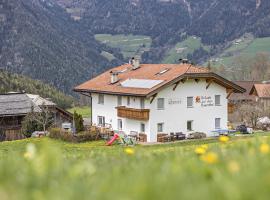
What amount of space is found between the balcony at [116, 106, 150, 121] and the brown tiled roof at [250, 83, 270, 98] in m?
49.0

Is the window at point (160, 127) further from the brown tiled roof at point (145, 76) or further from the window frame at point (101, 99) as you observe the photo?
the window frame at point (101, 99)

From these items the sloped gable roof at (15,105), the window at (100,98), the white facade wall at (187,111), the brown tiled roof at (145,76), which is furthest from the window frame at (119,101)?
the sloped gable roof at (15,105)

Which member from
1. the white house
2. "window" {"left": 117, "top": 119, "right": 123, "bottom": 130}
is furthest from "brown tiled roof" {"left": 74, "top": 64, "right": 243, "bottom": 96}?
"window" {"left": 117, "top": 119, "right": 123, "bottom": 130}

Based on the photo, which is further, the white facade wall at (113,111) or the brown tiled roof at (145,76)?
the white facade wall at (113,111)

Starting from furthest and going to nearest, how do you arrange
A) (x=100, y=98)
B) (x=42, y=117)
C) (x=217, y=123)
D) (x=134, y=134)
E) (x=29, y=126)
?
(x=100, y=98)
(x=29, y=126)
(x=42, y=117)
(x=217, y=123)
(x=134, y=134)

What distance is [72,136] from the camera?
165 ft

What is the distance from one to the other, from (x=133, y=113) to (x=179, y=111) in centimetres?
450

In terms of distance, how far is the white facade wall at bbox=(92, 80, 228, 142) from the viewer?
51938mm

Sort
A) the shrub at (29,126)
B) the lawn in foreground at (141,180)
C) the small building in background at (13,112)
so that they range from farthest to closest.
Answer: the small building in background at (13,112) < the shrub at (29,126) < the lawn in foreground at (141,180)

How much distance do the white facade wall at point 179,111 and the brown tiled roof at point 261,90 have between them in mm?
42285

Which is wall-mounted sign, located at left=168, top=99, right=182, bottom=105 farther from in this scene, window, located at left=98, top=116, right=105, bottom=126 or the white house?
window, located at left=98, top=116, right=105, bottom=126

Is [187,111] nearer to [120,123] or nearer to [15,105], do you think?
[120,123]

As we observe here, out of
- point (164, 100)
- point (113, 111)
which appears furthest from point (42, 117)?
point (164, 100)

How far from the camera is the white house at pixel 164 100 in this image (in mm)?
51469
